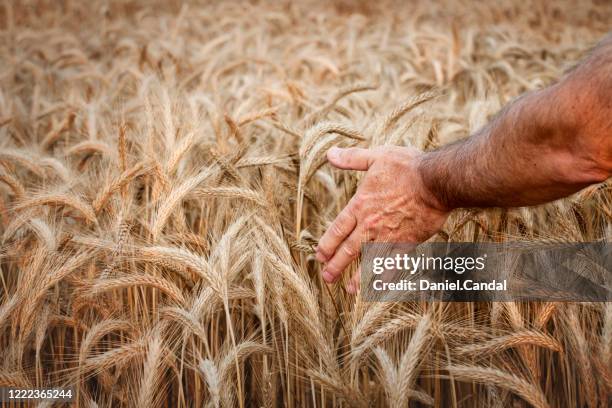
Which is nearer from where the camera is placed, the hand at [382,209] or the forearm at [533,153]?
the forearm at [533,153]

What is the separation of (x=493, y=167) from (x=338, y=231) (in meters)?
0.53

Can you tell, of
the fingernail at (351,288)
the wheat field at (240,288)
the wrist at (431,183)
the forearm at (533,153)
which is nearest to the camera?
the forearm at (533,153)

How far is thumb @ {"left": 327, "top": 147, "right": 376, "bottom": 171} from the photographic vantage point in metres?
1.66

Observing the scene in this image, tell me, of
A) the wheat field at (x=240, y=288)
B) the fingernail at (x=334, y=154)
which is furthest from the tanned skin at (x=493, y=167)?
the wheat field at (x=240, y=288)

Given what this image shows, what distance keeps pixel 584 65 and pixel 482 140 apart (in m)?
0.32

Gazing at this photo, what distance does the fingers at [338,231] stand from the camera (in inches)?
65.8

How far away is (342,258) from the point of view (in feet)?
5.41

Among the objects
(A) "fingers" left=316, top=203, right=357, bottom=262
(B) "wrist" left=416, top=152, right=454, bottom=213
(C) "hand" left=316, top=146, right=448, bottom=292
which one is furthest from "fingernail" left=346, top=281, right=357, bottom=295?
(B) "wrist" left=416, top=152, right=454, bottom=213

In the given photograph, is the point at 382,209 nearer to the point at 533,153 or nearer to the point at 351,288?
the point at 351,288

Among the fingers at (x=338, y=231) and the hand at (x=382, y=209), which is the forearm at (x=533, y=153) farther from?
the fingers at (x=338, y=231)

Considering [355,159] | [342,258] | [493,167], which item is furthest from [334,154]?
[493,167]

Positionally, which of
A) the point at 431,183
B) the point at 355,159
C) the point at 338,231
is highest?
the point at 355,159

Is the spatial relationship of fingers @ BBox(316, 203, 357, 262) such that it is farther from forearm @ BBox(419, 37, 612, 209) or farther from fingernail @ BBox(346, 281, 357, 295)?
forearm @ BBox(419, 37, 612, 209)

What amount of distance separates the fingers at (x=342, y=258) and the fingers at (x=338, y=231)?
0.10 ft
